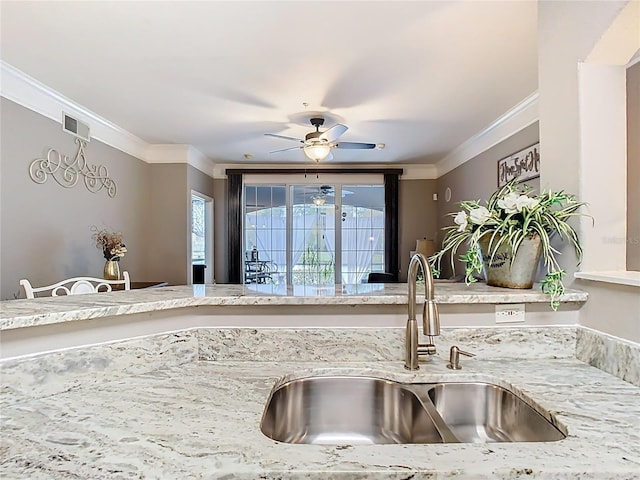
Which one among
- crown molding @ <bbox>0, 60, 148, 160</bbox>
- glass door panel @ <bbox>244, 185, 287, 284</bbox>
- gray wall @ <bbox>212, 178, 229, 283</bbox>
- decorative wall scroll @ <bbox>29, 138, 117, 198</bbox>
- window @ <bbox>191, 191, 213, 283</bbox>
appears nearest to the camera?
crown molding @ <bbox>0, 60, 148, 160</bbox>

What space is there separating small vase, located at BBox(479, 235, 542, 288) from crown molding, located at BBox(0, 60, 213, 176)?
3539 mm

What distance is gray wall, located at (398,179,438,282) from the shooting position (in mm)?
6602

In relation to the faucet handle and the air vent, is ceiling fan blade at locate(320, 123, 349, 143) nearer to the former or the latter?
the air vent

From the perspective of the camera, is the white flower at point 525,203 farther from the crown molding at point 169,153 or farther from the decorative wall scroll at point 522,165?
the crown molding at point 169,153

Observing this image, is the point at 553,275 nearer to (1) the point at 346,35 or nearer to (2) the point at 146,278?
(1) the point at 346,35

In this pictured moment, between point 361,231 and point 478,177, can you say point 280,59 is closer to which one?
point 478,177

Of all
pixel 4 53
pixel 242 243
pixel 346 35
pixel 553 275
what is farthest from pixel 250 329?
pixel 242 243

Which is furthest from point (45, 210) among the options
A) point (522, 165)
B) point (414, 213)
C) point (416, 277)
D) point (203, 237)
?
point (414, 213)

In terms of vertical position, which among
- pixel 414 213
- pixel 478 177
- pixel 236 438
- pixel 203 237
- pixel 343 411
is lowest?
pixel 343 411

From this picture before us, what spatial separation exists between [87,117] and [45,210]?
3.56 feet

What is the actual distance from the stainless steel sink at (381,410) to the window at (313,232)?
17.9 feet

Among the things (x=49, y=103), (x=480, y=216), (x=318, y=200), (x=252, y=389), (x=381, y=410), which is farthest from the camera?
(x=318, y=200)

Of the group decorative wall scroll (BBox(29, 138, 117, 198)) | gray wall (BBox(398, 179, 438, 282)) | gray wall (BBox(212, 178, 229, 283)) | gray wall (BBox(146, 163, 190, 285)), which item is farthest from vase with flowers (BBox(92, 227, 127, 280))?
gray wall (BBox(398, 179, 438, 282))

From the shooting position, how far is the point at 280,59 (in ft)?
8.79
